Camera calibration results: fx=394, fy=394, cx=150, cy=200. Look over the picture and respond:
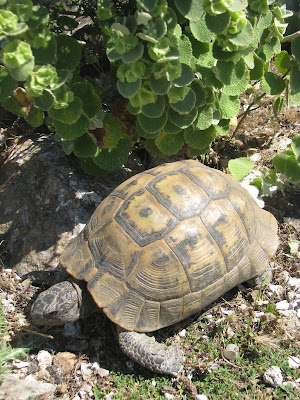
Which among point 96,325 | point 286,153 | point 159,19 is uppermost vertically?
point 159,19

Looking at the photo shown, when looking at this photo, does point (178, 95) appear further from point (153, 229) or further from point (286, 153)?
point (286, 153)

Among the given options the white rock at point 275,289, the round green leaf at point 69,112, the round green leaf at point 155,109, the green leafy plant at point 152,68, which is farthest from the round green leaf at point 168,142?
the white rock at point 275,289

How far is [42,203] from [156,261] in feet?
3.75

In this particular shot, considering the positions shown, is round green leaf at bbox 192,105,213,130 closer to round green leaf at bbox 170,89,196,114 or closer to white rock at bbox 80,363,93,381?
round green leaf at bbox 170,89,196,114

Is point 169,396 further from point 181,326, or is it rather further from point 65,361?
point 65,361

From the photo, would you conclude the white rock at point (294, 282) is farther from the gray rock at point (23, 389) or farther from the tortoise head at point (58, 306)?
the gray rock at point (23, 389)

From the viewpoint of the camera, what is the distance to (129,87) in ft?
7.11

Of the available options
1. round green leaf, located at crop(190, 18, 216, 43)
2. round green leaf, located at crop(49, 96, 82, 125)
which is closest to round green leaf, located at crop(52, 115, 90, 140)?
round green leaf, located at crop(49, 96, 82, 125)

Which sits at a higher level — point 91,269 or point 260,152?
point 91,269

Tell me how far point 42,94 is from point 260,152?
2.21m

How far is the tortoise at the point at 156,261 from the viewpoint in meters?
2.39

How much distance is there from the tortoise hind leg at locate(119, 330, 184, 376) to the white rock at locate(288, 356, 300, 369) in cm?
68

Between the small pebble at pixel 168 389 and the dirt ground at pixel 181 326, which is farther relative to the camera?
the dirt ground at pixel 181 326

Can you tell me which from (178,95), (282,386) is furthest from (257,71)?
(282,386)
